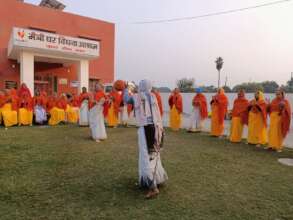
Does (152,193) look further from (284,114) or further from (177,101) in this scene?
(177,101)

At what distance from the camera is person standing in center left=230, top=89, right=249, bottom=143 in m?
9.06

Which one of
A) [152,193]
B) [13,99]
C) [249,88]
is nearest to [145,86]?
[152,193]

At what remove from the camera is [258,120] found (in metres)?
8.58

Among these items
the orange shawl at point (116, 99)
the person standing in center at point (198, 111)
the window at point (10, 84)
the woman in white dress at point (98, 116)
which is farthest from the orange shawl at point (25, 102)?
the window at point (10, 84)

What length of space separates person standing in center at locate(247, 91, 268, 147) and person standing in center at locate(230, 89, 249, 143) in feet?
1.19

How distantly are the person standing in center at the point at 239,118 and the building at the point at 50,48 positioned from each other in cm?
1095

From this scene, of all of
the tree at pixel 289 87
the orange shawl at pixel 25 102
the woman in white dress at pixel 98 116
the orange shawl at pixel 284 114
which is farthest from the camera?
the tree at pixel 289 87

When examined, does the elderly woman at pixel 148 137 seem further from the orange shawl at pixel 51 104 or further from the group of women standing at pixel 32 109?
the orange shawl at pixel 51 104

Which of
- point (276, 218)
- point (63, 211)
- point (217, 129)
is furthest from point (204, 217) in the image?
point (217, 129)

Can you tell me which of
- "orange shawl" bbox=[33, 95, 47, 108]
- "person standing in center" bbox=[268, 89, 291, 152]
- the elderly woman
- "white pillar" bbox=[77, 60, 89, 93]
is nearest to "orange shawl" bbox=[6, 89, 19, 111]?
"orange shawl" bbox=[33, 95, 47, 108]

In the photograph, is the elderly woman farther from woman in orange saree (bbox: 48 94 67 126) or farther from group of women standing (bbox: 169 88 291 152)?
woman in orange saree (bbox: 48 94 67 126)

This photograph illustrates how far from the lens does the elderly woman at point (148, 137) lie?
419 cm

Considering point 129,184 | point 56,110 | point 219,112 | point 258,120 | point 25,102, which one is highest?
point 25,102

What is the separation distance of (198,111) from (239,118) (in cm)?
258
